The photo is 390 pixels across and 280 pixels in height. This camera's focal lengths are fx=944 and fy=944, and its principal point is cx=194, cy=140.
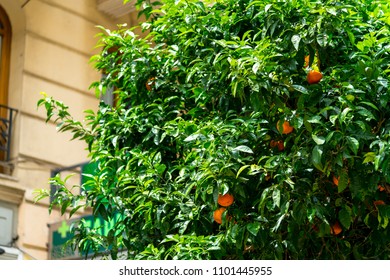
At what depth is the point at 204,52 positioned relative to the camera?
7539mm

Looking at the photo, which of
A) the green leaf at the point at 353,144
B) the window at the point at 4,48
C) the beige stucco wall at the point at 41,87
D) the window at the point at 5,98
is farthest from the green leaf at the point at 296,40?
the window at the point at 4,48

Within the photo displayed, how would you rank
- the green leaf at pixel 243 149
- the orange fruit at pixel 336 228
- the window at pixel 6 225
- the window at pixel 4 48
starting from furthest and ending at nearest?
the window at pixel 4 48 < the window at pixel 6 225 < the orange fruit at pixel 336 228 < the green leaf at pixel 243 149

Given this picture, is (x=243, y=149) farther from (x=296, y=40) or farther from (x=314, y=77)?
(x=296, y=40)

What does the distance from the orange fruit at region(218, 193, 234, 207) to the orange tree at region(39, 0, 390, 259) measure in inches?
2.4

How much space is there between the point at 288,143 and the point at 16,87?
10.9 meters

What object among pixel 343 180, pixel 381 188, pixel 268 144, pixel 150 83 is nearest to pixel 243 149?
pixel 268 144

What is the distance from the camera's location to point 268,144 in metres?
7.01

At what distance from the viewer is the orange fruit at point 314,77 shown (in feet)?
22.2

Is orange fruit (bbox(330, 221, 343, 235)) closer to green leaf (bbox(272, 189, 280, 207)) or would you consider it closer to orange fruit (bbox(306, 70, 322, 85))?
green leaf (bbox(272, 189, 280, 207))

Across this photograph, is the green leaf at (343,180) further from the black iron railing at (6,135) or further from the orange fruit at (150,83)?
the black iron railing at (6,135)

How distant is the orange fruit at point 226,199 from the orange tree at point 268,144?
0.20 feet

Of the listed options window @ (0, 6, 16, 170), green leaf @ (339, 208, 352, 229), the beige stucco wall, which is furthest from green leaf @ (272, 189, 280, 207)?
window @ (0, 6, 16, 170)
